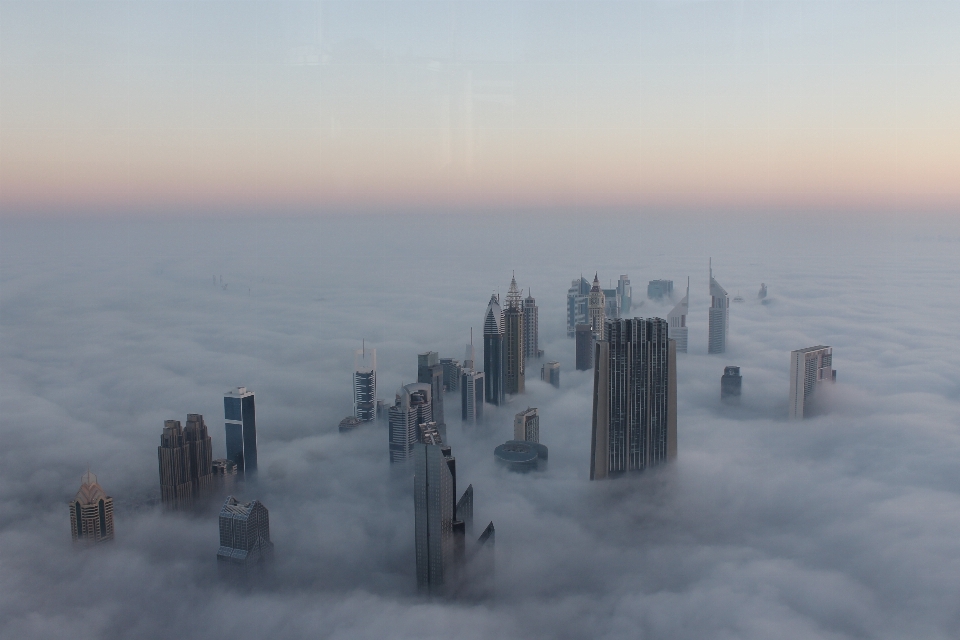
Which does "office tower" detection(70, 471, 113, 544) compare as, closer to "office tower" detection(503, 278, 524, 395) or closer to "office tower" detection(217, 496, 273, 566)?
"office tower" detection(217, 496, 273, 566)

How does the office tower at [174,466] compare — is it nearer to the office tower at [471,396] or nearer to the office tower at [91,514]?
the office tower at [91,514]

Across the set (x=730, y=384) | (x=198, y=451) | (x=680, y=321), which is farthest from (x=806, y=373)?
(x=198, y=451)

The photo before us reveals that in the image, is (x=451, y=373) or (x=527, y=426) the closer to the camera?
(x=527, y=426)

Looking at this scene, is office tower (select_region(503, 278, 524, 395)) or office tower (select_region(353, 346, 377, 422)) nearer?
office tower (select_region(353, 346, 377, 422))

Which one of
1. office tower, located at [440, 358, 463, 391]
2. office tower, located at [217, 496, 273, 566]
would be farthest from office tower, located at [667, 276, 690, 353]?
office tower, located at [217, 496, 273, 566]

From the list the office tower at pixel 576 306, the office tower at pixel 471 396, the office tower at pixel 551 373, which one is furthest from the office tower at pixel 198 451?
the office tower at pixel 576 306

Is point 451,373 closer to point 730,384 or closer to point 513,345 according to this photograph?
point 513,345
